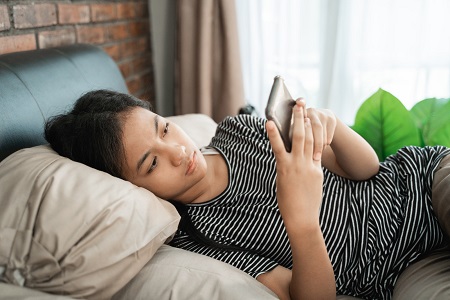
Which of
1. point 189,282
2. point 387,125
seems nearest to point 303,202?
point 189,282

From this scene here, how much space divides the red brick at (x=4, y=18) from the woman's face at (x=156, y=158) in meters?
0.55

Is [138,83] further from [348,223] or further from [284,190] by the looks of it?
[284,190]

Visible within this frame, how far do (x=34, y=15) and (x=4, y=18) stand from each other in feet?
0.58

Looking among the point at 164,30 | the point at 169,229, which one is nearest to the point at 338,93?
the point at 164,30

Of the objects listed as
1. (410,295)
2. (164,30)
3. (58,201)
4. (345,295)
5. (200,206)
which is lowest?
(345,295)

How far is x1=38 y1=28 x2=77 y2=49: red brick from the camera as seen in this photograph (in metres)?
1.54

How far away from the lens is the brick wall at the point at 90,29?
1386 mm

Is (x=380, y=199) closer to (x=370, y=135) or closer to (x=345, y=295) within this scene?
(x=345, y=295)

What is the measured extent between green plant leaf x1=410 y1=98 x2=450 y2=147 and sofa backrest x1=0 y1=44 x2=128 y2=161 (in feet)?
3.78

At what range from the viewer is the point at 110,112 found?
105cm

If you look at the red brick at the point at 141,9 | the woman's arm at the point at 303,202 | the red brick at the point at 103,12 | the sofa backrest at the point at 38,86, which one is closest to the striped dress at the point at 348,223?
the woman's arm at the point at 303,202

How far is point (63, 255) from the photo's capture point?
0.76 metres

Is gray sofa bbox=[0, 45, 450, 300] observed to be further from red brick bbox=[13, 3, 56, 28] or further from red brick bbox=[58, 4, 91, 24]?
red brick bbox=[58, 4, 91, 24]

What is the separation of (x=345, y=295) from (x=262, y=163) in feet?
1.30
